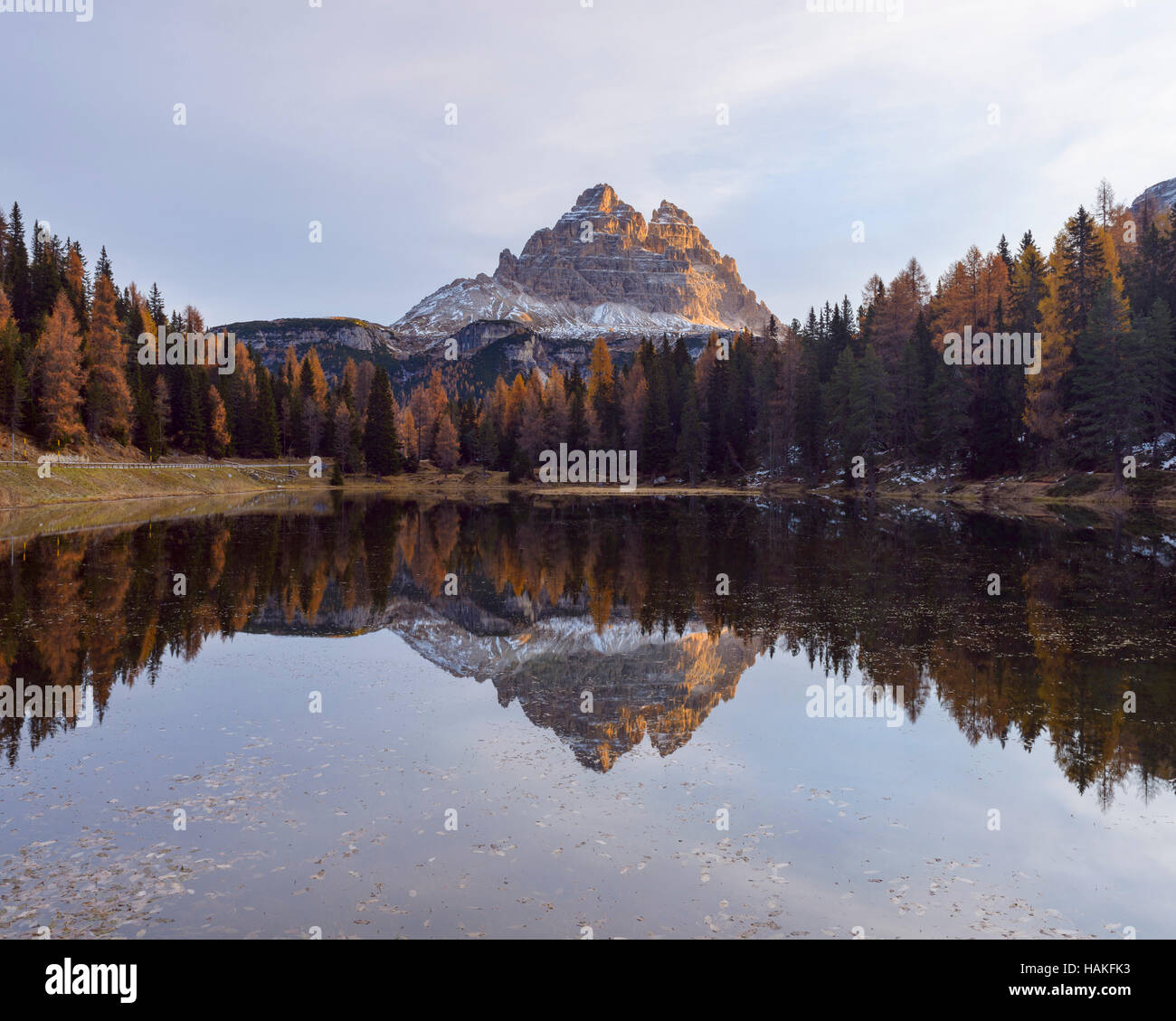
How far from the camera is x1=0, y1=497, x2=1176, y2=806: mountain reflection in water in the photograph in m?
13.9

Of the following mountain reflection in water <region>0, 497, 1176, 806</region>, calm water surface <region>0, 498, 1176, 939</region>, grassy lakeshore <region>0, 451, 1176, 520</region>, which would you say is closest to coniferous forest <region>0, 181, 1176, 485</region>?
grassy lakeshore <region>0, 451, 1176, 520</region>

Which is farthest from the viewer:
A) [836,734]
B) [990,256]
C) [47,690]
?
[990,256]

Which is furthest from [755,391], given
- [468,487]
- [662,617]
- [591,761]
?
[591,761]

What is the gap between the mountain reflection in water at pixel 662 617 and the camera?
13.9 metres

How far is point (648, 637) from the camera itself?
19766 millimetres

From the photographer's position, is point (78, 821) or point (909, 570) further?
point (909, 570)

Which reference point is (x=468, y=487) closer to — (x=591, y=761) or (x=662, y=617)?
(x=662, y=617)

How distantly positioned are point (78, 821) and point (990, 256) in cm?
10774

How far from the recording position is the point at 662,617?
2205 centimetres

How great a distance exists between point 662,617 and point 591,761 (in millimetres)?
10473

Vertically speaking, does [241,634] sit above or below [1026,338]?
below

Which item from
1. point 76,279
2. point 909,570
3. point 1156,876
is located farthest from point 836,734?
point 76,279
